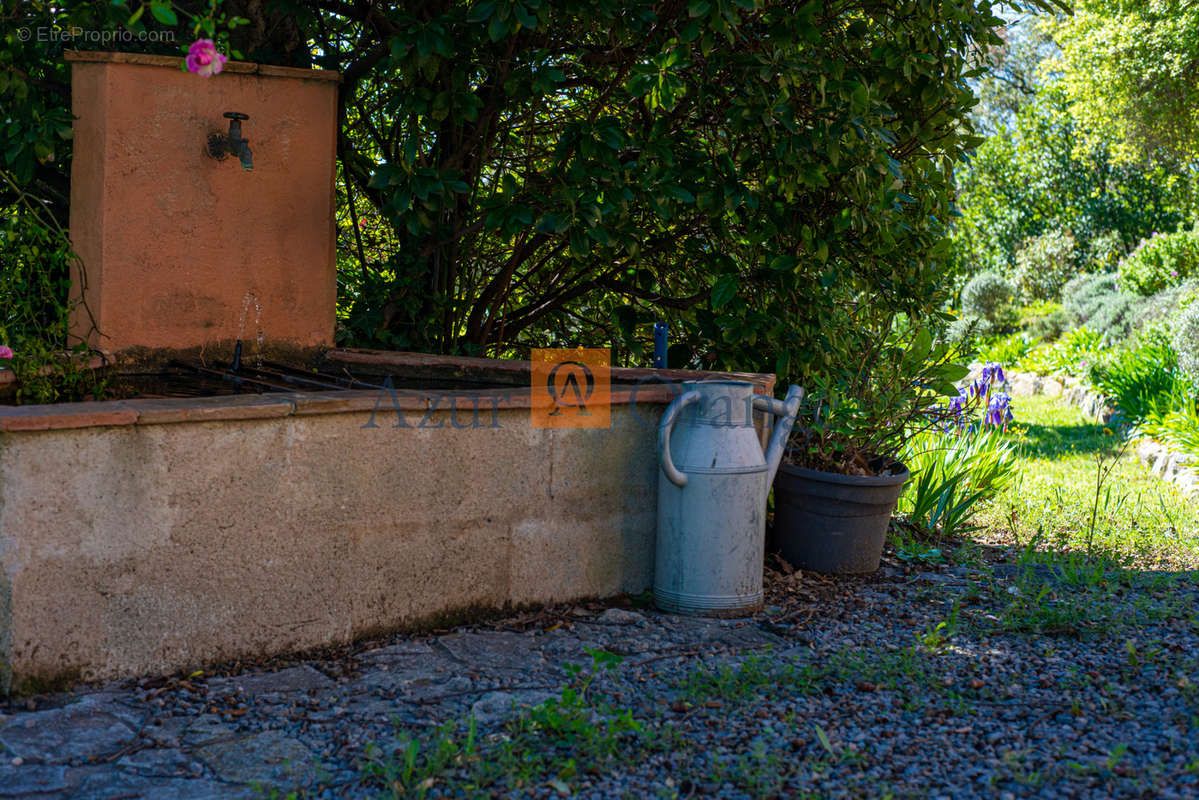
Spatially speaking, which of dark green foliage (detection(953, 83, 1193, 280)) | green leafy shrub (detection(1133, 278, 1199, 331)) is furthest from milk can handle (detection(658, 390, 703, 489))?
dark green foliage (detection(953, 83, 1193, 280))

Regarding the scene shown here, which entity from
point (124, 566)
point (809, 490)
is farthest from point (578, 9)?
point (124, 566)

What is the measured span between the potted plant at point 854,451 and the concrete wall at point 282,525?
79cm

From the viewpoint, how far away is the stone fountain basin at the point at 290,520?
2785 mm

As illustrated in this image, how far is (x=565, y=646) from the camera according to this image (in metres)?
3.38

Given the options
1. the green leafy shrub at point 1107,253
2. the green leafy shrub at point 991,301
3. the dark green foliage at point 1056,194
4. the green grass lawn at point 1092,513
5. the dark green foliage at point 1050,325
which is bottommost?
the green grass lawn at point 1092,513

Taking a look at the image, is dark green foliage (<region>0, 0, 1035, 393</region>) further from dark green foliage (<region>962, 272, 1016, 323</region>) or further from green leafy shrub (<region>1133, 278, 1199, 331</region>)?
dark green foliage (<region>962, 272, 1016, 323</region>)

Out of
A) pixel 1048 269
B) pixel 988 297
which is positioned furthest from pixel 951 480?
pixel 1048 269

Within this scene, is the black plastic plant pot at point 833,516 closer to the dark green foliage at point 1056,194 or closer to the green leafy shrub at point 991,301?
the green leafy shrub at point 991,301

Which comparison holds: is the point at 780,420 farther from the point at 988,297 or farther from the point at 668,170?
the point at 988,297

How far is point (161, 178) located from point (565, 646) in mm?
2455

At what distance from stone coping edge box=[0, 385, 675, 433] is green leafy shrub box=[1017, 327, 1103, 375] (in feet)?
28.4

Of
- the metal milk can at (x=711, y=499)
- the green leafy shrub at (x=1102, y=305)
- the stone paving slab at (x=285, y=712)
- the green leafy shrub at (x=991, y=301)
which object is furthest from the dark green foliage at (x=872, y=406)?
the green leafy shrub at (x=991, y=301)

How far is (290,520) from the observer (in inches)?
124

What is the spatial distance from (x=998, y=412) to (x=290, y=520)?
16.5 feet
